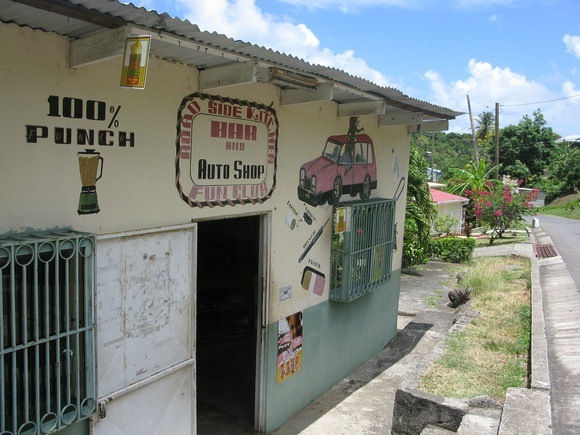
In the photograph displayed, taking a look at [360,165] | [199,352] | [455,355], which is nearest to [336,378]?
[455,355]

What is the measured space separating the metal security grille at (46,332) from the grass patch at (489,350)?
3.77 m

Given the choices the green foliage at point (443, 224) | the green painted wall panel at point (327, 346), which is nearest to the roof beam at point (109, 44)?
the green painted wall panel at point (327, 346)

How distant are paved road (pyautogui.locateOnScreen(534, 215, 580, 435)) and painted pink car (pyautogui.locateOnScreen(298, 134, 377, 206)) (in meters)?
3.31

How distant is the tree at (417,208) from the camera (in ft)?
50.6

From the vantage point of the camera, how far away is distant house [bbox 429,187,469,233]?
24278 millimetres

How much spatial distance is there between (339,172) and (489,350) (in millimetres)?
3236

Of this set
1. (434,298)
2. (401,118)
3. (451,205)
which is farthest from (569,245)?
(401,118)

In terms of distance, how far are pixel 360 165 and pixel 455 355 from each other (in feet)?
9.54

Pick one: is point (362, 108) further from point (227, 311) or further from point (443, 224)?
point (443, 224)

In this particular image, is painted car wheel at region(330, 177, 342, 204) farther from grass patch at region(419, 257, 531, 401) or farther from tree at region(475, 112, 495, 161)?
tree at region(475, 112, 495, 161)

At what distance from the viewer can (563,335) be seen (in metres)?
7.19

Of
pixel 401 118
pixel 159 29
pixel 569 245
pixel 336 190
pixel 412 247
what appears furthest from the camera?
pixel 569 245

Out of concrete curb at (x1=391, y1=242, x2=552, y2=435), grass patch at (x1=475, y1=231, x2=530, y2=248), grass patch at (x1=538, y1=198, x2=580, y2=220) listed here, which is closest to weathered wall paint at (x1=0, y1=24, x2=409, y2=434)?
concrete curb at (x1=391, y1=242, x2=552, y2=435)

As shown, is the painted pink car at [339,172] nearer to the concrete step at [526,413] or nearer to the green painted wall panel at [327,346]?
the green painted wall panel at [327,346]
